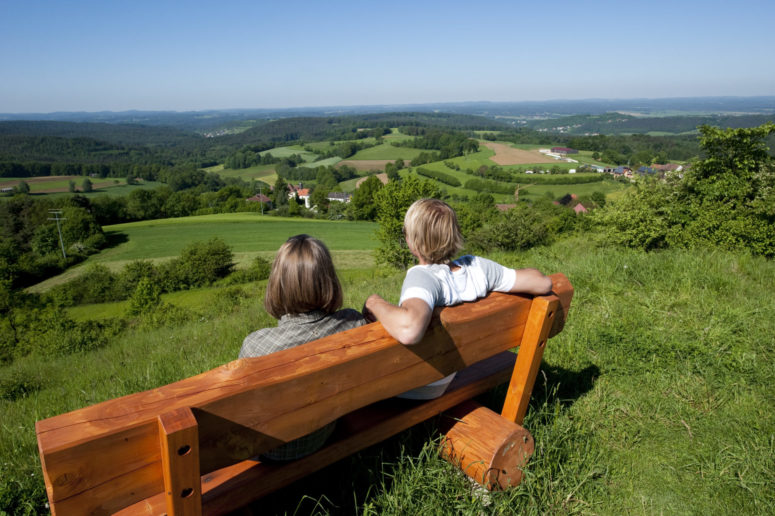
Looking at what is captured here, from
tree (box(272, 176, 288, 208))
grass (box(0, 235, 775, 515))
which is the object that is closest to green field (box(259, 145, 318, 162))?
tree (box(272, 176, 288, 208))

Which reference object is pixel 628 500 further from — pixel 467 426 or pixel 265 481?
pixel 265 481

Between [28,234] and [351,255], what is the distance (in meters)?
48.2

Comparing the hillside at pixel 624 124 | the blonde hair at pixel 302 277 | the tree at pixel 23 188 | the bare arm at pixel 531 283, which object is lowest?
the tree at pixel 23 188

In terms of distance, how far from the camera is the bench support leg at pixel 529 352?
6.90 ft

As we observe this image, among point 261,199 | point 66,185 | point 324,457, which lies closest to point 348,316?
point 324,457

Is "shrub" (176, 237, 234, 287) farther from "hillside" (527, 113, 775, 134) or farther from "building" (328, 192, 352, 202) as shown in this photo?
"hillside" (527, 113, 775, 134)

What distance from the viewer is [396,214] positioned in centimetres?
3516

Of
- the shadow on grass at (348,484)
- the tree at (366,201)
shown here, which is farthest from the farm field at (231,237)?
the shadow on grass at (348,484)

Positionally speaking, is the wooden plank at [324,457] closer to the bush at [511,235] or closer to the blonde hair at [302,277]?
the blonde hair at [302,277]

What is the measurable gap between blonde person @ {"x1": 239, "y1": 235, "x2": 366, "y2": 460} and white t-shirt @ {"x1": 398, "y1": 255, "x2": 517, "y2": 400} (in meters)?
0.35

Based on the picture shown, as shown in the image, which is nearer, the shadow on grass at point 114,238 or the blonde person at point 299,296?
→ the blonde person at point 299,296

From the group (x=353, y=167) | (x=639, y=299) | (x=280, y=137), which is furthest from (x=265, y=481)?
(x=280, y=137)

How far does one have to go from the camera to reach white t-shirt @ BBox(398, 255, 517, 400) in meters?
1.87

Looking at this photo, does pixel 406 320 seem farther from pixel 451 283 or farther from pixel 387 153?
pixel 387 153
